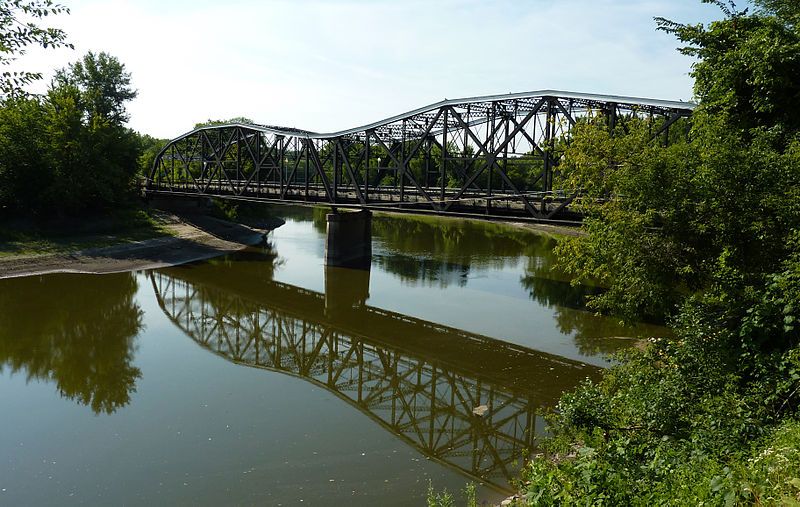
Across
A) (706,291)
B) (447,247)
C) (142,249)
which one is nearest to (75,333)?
(142,249)

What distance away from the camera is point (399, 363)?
74.9ft

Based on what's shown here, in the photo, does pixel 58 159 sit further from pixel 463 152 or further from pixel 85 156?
pixel 463 152

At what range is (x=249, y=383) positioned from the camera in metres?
19.8

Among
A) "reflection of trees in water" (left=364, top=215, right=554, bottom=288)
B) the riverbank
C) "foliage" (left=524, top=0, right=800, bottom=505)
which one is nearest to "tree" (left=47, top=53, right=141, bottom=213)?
the riverbank

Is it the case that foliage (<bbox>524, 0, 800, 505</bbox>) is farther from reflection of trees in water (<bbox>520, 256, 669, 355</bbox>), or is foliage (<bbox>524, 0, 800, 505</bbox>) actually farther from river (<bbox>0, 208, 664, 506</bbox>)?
reflection of trees in water (<bbox>520, 256, 669, 355</bbox>)

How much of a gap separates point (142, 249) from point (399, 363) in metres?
32.0

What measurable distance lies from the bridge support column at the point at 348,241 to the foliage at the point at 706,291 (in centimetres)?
2838

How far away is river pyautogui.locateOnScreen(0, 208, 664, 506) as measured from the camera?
520 inches

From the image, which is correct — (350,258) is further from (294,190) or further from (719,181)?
(719,181)

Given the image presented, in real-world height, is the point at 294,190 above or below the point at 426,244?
above

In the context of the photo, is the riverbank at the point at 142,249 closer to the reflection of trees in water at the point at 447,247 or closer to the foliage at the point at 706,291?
the reflection of trees in water at the point at 447,247

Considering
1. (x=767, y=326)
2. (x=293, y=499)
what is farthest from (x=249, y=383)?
(x=767, y=326)

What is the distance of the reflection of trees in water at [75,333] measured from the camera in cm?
1934

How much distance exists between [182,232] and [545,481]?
51697mm
